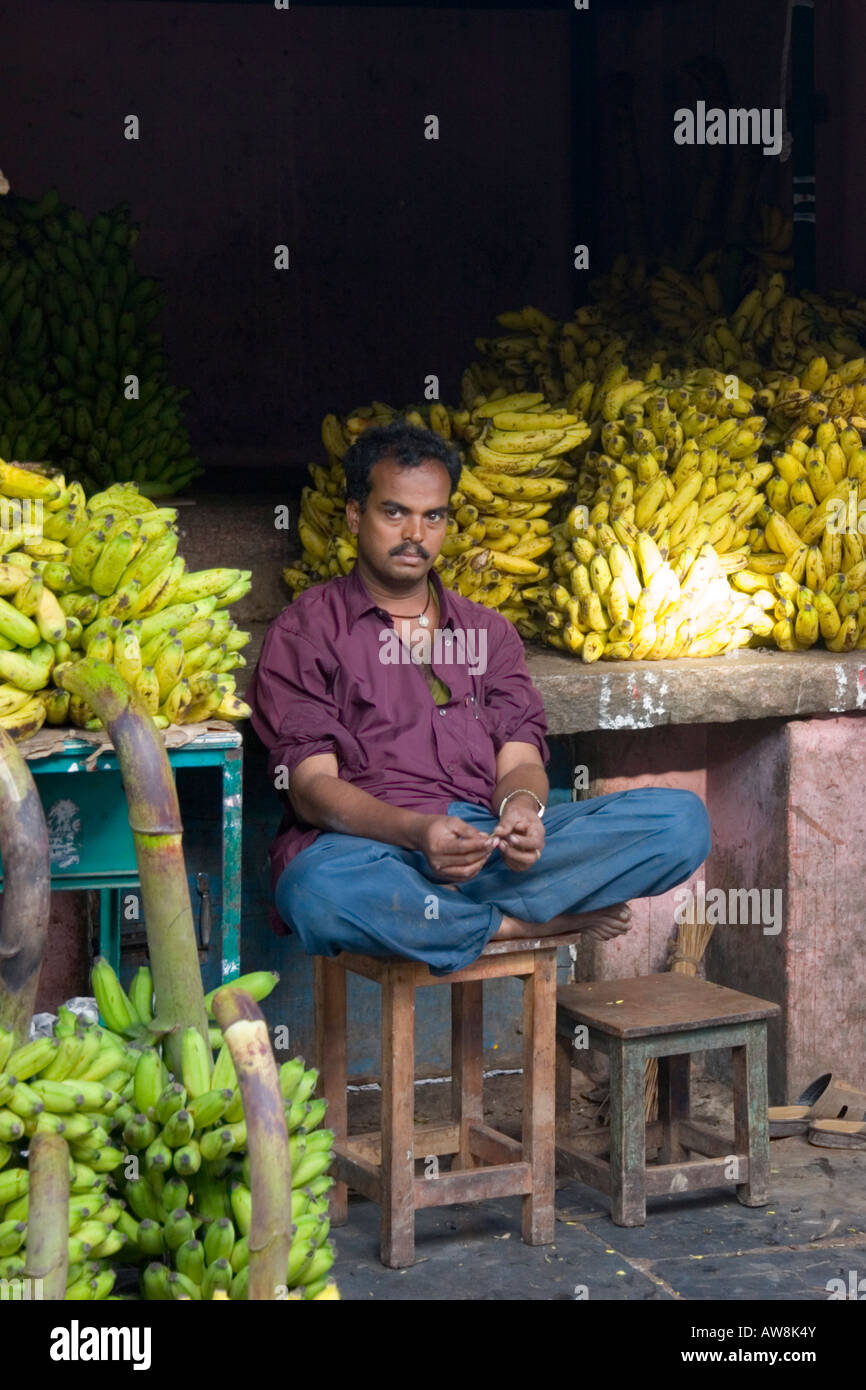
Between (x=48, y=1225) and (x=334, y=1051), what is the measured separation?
6.75 ft

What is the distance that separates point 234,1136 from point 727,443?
11.3 feet

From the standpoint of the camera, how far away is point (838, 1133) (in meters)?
4.46

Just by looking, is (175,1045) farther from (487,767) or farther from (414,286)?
(414,286)

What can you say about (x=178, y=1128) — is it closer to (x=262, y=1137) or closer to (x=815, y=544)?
(x=262, y=1137)

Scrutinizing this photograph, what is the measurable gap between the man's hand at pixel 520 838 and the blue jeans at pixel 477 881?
11 centimetres

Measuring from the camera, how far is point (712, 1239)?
12.5 feet

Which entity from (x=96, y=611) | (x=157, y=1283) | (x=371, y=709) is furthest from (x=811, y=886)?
(x=157, y=1283)

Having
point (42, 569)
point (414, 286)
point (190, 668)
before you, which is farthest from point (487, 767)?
point (414, 286)

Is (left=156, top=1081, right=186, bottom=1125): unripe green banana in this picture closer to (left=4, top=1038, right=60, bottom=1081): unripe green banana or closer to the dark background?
(left=4, top=1038, right=60, bottom=1081): unripe green banana

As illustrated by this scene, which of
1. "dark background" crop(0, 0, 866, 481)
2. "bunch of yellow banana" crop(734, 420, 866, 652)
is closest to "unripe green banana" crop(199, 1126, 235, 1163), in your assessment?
"bunch of yellow banana" crop(734, 420, 866, 652)

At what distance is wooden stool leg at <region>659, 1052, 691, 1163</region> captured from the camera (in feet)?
13.9

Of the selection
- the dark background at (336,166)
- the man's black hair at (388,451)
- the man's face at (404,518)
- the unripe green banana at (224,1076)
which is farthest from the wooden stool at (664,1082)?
the dark background at (336,166)

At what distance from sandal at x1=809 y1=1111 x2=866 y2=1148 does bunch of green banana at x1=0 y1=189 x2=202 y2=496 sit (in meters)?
3.03

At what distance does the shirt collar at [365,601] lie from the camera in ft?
13.0
